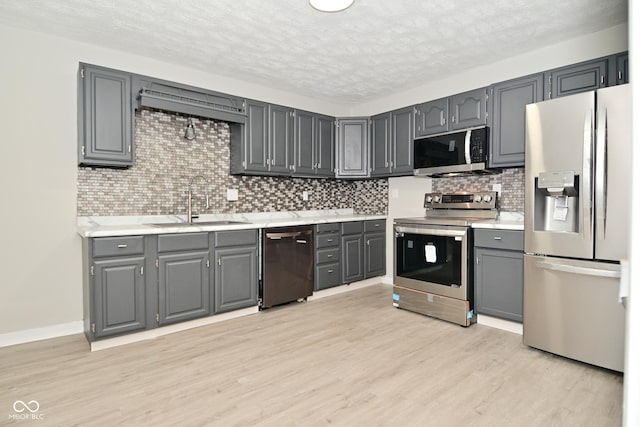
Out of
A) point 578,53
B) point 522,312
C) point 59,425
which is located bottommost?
point 59,425

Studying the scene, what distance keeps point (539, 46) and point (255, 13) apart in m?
2.51

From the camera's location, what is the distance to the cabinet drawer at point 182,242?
2.95 m

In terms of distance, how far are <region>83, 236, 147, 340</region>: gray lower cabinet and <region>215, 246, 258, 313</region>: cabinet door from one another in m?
0.64

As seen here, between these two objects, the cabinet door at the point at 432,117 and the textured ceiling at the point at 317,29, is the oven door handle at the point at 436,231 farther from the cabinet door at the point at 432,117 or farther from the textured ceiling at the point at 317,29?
the textured ceiling at the point at 317,29

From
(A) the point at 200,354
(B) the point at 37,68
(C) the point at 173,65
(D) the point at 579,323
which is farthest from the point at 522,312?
(B) the point at 37,68

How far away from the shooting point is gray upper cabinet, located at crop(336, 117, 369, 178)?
15.4 ft

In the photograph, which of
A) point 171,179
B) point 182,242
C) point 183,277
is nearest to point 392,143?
point 171,179

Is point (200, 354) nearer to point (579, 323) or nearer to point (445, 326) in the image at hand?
point (445, 326)

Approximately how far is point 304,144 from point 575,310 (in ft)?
10.2

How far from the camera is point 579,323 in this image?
7.96ft

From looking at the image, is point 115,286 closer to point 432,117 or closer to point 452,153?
point 452,153

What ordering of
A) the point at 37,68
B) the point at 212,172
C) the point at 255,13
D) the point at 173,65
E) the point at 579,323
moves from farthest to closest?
1. the point at 212,172
2. the point at 173,65
3. the point at 37,68
4. the point at 255,13
5. the point at 579,323

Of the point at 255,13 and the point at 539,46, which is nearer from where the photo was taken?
the point at 255,13

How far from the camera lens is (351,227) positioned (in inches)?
173
